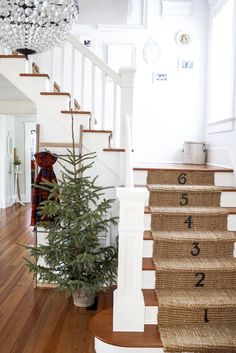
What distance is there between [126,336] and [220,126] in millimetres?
2652

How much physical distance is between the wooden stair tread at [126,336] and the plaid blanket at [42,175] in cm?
137

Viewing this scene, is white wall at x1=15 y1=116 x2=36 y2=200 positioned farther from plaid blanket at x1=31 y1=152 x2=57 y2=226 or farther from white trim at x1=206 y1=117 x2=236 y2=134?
plaid blanket at x1=31 y1=152 x2=57 y2=226

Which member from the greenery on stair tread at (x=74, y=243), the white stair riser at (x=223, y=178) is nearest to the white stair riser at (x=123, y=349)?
the greenery on stair tread at (x=74, y=243)

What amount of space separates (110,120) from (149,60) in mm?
1025

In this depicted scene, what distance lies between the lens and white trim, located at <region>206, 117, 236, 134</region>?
3.57 meters

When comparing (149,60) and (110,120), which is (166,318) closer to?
(110,120)

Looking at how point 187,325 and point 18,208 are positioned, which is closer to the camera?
point 187,325

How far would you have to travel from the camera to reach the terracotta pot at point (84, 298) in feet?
10.1

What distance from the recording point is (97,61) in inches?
140

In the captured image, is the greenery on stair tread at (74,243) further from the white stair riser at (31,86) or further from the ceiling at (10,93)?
the ceiling at (10,93)

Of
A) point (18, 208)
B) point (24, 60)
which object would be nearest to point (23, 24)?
point (24, 60)

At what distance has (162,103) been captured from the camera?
4906mm

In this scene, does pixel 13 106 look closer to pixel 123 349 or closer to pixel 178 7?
pixel 178 7

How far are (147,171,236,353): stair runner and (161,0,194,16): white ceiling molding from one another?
2.86 meters
